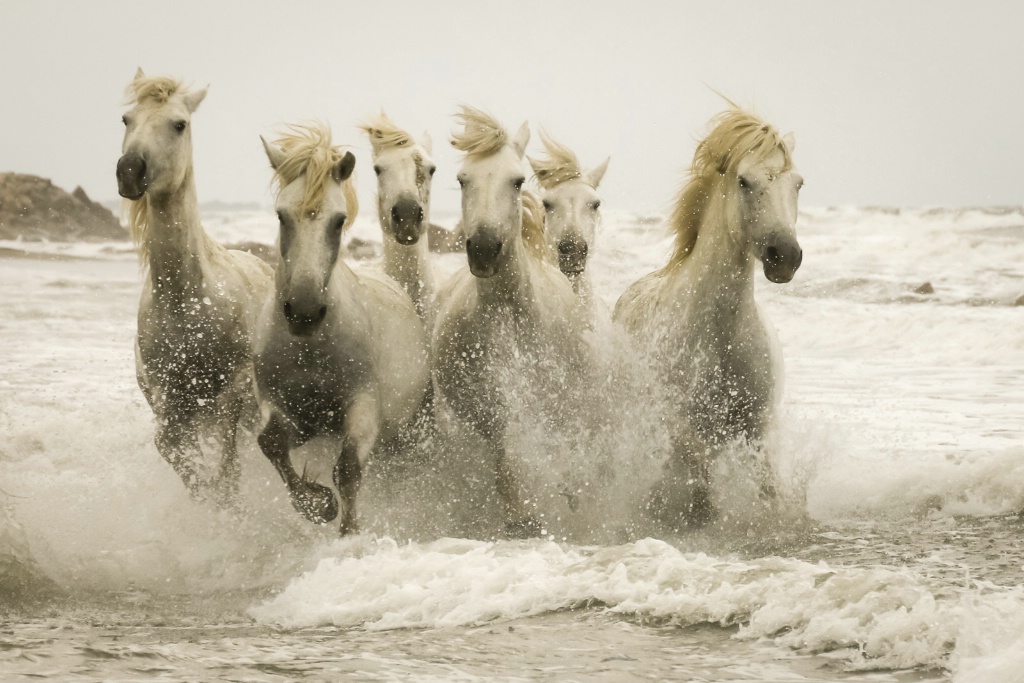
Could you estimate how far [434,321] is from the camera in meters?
5.69

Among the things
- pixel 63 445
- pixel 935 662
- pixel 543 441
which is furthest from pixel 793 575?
pixel 63 445

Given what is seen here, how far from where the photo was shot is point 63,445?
7641 mm

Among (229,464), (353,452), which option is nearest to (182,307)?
(229,464)

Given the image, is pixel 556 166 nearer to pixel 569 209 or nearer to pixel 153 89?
pixel 569 209

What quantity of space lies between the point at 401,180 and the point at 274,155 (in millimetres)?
616

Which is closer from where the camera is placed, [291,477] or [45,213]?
[291,477]

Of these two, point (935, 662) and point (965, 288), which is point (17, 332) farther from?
point (965, 288)

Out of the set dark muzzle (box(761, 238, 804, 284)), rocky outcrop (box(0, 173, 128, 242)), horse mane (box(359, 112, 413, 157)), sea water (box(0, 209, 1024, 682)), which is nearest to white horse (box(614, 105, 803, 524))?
sea water (box(0, 209, 1024, 682))

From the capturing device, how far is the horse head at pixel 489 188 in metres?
4.72

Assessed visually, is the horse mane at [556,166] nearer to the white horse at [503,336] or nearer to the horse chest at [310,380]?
the white horse at [503,336]

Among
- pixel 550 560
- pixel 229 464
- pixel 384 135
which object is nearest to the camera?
pixel 550 560

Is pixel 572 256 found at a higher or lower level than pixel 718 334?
higher

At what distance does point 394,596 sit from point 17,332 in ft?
32.5

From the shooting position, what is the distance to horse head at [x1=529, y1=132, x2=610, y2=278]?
18.8ft
